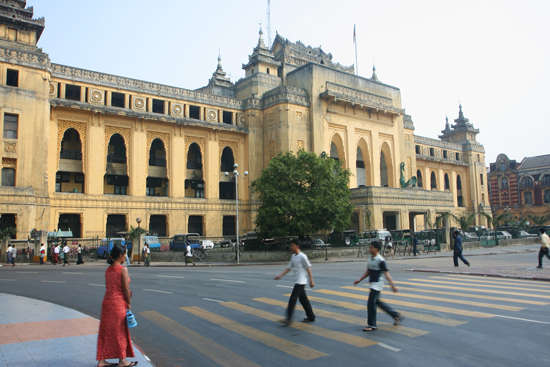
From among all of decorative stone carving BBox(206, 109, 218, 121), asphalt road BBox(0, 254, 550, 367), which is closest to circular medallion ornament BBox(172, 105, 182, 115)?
decorative stone carving BBox(206, 109, 218, 121)

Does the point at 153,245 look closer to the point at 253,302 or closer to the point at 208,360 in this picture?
the point at 253,302

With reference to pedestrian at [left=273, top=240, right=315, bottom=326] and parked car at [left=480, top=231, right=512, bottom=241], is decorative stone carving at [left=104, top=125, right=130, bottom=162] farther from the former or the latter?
parked car at [left=480, top=231, right=512, bottom=241]

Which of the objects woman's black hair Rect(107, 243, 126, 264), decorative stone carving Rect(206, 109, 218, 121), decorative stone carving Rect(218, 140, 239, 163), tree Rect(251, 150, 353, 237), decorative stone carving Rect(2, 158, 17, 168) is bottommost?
woman's black hair Rect(107, 243, 126, 264)

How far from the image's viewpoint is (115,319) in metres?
5.82

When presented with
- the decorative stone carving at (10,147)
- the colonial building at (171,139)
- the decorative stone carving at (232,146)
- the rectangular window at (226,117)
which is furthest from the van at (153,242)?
the rectangular window at (226,117)

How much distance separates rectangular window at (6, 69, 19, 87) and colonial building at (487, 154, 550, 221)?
73292 millimetres

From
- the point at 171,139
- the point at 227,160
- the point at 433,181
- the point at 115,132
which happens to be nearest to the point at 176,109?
the point at 171,139

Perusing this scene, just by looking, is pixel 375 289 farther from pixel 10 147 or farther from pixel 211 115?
pixel 211 115

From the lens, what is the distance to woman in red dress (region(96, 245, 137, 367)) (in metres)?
5.73

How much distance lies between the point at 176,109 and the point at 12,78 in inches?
563

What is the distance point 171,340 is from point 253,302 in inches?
140

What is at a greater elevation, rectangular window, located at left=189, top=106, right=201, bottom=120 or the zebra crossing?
rectangular window, located at left=189, top=106, right=201, bottom=120

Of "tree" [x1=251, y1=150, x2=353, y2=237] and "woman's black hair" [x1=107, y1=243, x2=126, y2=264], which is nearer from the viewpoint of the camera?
"woman's black hair" [x1=107, y1=243, x2=126, y2=264]

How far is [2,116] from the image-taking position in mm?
32688
